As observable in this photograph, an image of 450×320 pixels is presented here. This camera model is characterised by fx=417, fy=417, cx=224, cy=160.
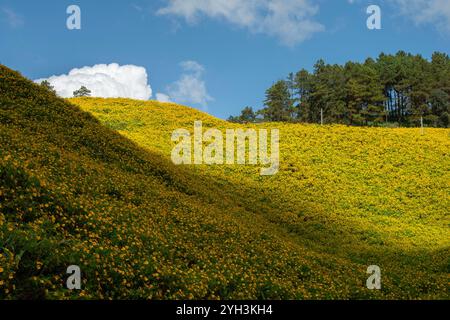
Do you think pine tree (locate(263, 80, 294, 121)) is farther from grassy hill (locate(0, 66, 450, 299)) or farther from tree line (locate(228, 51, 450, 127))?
grassy hill (locate(0, 66, 450, 299))

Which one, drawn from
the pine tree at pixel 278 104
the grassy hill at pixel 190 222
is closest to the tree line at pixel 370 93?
the pine tree at pixel 278 104

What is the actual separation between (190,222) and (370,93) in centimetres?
7750

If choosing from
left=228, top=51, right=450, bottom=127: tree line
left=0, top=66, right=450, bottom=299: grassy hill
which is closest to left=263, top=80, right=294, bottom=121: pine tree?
left=228, top=51, right=450, bottom=127: tree line

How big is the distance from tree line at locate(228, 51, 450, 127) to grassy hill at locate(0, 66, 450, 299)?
53.8 meters

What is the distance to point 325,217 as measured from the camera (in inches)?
1001

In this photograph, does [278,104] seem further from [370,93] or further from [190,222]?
[190,222]

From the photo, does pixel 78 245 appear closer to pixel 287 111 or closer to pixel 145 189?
pixel 145 189

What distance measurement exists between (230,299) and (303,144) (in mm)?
32633

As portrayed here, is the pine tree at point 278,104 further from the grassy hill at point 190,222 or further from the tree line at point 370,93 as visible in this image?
the grassy hill at point 190,222

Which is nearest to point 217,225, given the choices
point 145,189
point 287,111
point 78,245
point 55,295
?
point 145,189

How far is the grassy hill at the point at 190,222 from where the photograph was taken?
870cm

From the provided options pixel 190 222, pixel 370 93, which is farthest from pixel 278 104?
pixel 190 222

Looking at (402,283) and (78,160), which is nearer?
(402,283)

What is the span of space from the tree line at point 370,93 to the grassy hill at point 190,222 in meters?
53.8
